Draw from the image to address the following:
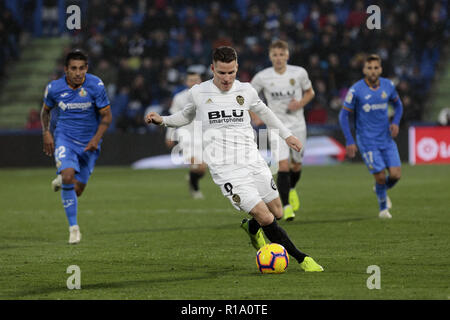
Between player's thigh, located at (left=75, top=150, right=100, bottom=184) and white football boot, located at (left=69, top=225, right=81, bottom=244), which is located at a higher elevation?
player's thigh, located at (left=75, top=150, right=100, bottom=184)

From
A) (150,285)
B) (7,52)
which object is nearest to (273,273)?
(150,285)

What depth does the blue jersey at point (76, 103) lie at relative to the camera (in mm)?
9727

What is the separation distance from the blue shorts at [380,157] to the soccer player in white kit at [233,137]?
406 cm

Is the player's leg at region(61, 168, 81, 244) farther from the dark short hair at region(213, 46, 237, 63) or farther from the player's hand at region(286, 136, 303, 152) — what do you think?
the player's hand at region(286, 136, 303, 152)

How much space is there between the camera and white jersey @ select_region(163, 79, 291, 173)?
7547mm

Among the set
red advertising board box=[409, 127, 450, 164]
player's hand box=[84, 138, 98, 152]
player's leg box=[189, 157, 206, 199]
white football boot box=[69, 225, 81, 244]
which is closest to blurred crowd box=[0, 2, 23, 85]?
red advertising board box=[409, 127, 450, 164]

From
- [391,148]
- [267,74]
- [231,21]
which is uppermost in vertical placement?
[231,21]

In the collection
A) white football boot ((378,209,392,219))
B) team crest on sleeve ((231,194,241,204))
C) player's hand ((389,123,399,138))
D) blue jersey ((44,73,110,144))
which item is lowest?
white football boot ((378,209,392,219))

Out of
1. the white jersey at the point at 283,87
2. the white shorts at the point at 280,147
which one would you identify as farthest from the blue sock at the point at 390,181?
the white jersey at the point at 283,87

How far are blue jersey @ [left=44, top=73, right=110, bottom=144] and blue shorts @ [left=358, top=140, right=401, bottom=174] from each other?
148 inches

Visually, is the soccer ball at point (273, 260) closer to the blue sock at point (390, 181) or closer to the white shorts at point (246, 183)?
the white shorts at point (246, 183)

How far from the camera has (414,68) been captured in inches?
1002
